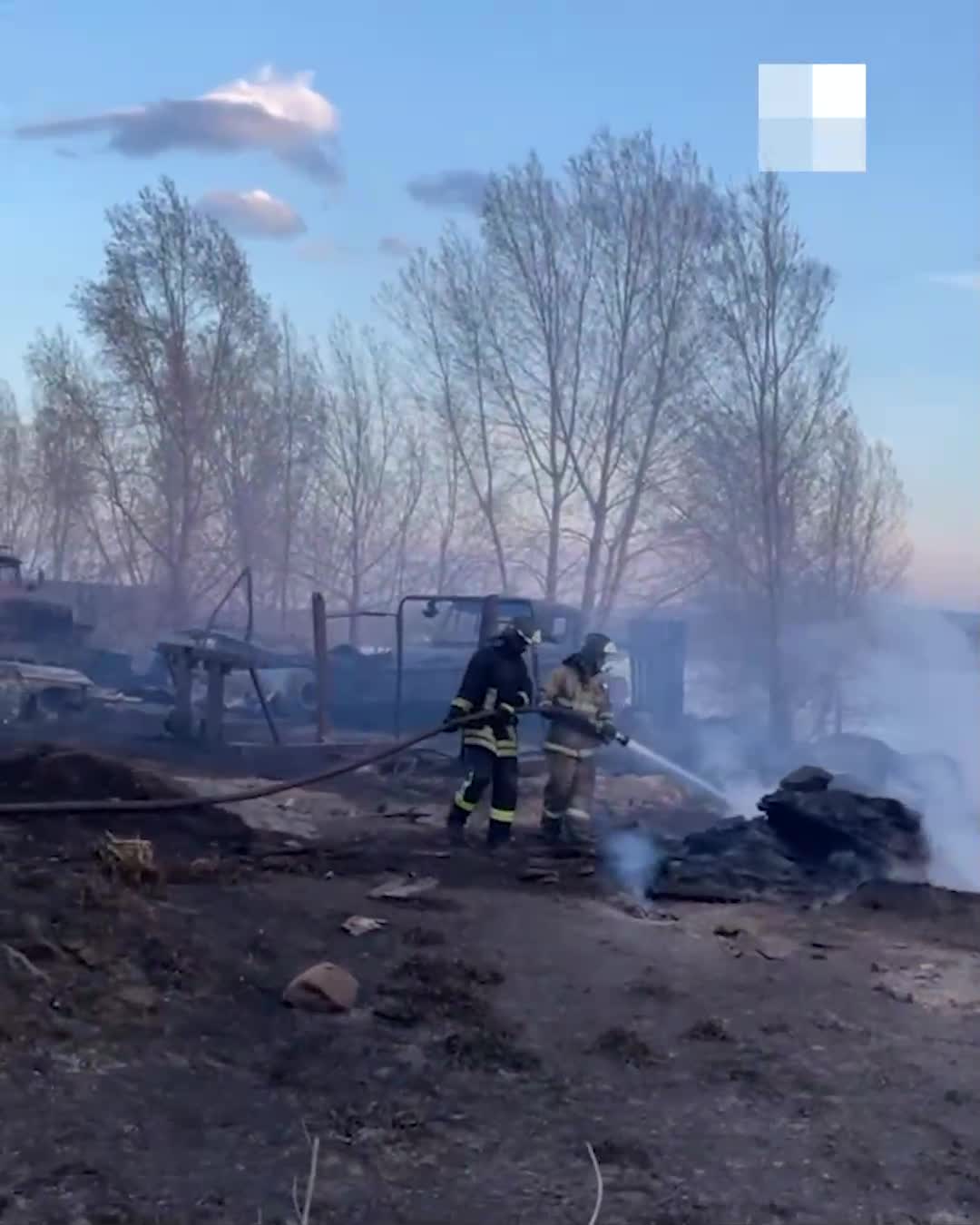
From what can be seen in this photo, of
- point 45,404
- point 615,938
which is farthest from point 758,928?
point 45,404

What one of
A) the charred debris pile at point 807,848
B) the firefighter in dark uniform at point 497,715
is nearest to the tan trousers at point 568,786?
the firefighter in dark uniform at point 497,715

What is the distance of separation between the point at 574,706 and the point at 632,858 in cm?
127

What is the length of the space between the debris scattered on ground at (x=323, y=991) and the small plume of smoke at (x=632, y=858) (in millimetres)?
3613

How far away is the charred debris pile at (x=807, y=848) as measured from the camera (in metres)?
11.2

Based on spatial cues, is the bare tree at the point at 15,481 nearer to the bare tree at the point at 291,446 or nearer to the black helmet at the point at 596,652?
the bare tree at the point at 291,446

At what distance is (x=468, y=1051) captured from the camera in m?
6.73

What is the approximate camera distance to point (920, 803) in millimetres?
19984

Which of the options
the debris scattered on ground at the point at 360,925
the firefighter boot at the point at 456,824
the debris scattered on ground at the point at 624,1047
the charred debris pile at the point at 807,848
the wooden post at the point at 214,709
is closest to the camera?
the debris scattered on ground at the point at 624,1047

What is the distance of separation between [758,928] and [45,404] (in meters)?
38.3

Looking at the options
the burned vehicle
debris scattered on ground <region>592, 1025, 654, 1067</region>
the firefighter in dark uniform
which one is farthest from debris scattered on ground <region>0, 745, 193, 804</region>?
the burned vehicle

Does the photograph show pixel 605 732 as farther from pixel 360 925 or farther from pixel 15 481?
pixel 15 481

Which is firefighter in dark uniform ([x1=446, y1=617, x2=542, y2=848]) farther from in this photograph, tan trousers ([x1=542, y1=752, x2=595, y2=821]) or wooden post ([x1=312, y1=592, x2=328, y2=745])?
wooden post ([x1=312, y1=592, x2=328, y2=745])

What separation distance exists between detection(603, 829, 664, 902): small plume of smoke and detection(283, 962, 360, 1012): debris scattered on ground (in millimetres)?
3613

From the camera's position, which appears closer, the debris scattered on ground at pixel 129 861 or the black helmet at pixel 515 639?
the debris scattered on ground at pixel 129 861
